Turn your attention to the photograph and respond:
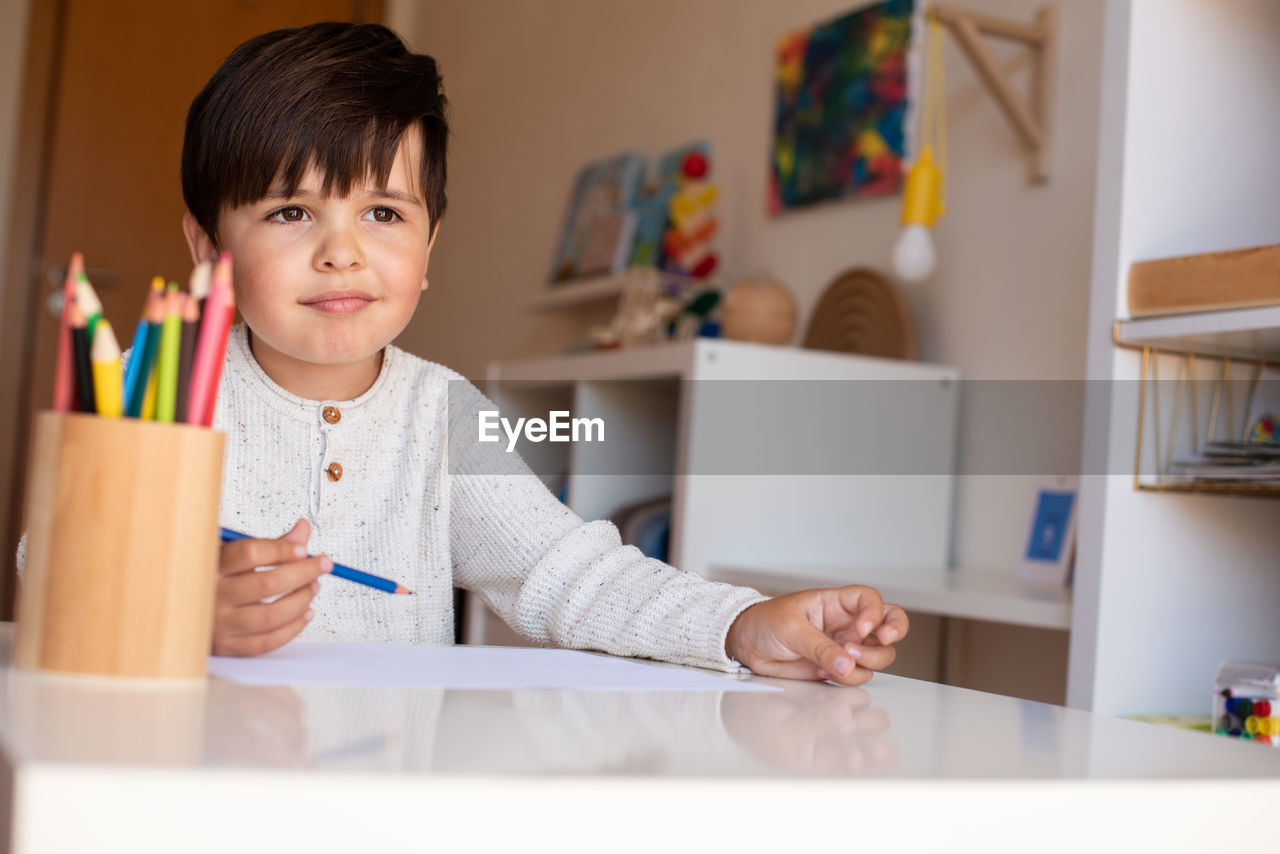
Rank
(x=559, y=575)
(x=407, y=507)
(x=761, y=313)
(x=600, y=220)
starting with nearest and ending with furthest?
(x=559, y=575) → (x=407, y=507) → (x=761, y=313) → (x=600, y=220)

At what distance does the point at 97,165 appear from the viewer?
135 inches

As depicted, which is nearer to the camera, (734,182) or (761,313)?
(761,313)

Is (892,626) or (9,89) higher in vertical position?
(9,89)

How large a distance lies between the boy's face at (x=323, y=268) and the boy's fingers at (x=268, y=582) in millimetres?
336

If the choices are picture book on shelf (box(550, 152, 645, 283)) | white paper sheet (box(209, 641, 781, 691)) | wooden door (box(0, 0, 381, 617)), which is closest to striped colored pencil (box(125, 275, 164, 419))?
white paper sheet (box(209, 641, 781, 691))

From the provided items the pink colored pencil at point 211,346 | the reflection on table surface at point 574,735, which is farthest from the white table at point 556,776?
the pink colored pencil at point 211,346

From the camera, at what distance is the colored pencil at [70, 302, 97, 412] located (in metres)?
0.46

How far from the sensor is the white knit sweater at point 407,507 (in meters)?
0.87

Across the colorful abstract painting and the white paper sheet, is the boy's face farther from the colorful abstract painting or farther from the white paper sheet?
the colorful abstract painting

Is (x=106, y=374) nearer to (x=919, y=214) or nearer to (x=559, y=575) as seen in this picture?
(x=559, y=575)

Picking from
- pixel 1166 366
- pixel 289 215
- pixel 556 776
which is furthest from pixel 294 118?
pixel 1166 366

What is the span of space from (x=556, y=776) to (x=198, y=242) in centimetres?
71

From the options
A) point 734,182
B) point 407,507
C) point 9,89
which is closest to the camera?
point 407,507

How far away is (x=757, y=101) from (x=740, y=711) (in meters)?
1.91
